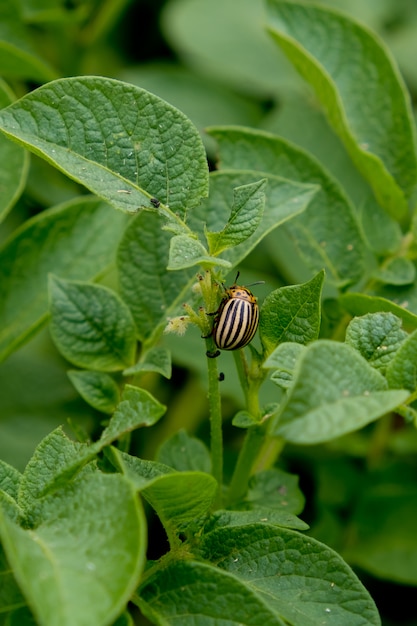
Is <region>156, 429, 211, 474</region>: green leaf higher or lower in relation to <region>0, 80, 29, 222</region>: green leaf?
lower

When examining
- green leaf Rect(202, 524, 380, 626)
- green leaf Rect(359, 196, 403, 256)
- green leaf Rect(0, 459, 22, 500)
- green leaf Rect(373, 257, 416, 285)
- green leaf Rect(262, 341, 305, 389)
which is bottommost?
green leaf Rect(202, 524, 380, 626)

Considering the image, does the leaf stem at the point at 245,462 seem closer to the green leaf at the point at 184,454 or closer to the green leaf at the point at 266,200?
the green leaf at the point at 184,454

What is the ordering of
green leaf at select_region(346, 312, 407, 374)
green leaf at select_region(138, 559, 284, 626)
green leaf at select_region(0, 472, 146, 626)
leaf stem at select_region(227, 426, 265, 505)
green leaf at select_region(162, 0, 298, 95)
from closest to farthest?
green leaf at select_region(0, 472, 146, 626), green leaf at select_region(138, 559, 284, 626), green leaf at select_region(346, 312, 407, 374), leaf stem at select_region(227, 426, 265, 505), green leaf at select_region(162, 0, 298, 95)

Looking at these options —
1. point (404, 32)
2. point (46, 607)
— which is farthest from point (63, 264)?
point (404, 32)

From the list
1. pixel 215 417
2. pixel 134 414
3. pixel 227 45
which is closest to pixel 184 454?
pixel 215 417

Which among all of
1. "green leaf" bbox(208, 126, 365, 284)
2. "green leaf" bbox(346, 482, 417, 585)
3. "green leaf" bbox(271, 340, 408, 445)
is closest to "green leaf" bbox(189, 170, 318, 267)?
"green leaf" bbox(208, 126, 365, 284)

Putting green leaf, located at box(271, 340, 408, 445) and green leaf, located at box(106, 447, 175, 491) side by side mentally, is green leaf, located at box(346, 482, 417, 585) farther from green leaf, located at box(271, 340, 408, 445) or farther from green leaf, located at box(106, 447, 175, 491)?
green leaf, located at box(271, 340, 408, 445)

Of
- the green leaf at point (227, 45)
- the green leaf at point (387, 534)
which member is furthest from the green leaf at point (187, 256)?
→ the green leaf at point (227, 45)

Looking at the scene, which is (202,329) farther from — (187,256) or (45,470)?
(45,470)
